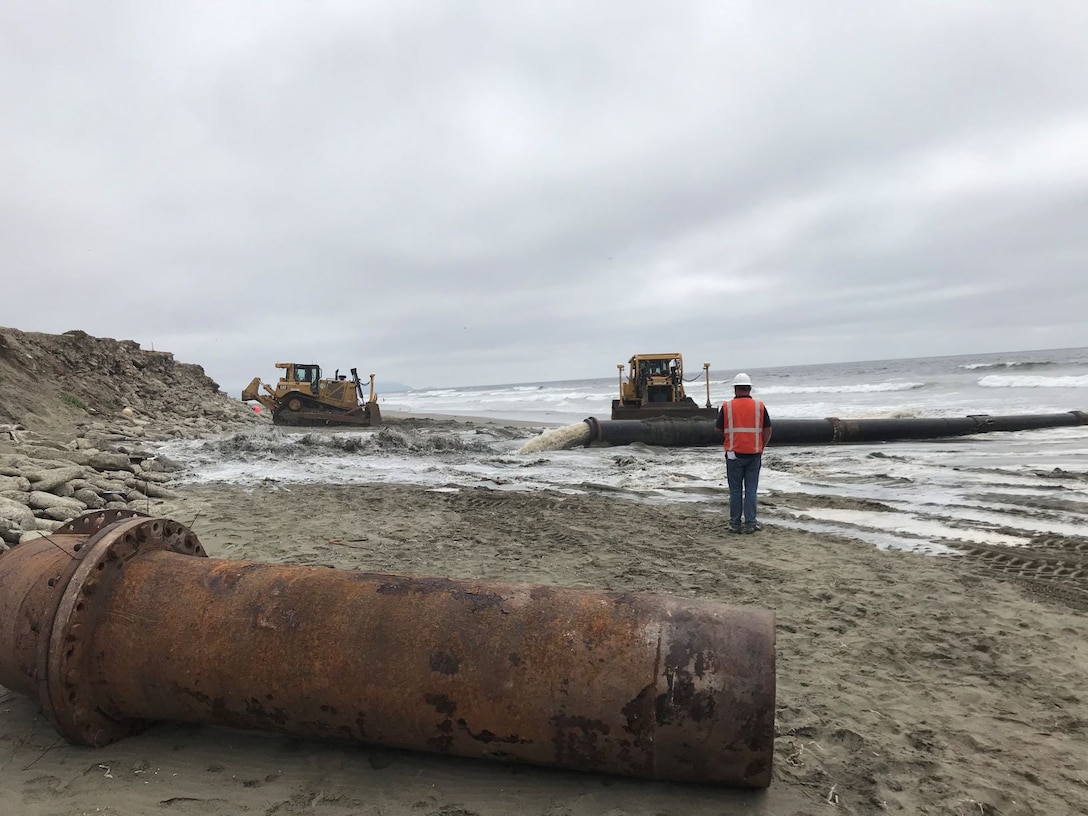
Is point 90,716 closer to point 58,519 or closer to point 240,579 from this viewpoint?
point 240,579

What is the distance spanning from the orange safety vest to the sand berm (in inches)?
35.1

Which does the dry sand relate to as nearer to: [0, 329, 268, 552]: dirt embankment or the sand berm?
the sand berm

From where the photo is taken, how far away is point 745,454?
6582mm

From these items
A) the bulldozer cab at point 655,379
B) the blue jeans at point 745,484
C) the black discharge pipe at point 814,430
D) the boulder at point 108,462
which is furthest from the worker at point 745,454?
the bulldozer cab at point 655,379

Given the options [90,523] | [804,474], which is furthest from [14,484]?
[804,474]

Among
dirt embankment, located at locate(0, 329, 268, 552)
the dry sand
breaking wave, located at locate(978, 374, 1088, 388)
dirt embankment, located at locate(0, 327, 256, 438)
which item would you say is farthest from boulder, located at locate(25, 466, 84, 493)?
breaking wave, located at locate(978, 374, 1088, 388)

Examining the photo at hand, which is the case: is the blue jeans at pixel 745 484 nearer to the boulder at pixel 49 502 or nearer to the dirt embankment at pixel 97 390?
the boulder at pixel 49 502

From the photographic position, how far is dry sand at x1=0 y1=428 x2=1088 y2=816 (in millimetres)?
2215

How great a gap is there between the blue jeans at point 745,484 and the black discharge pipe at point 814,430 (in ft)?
28.7

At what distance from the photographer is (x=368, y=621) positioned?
2.29 metres

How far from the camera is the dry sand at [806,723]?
A: 2.21m

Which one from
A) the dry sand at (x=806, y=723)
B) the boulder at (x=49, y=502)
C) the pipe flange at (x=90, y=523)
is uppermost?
the pipe flange at (x=90, y=523)

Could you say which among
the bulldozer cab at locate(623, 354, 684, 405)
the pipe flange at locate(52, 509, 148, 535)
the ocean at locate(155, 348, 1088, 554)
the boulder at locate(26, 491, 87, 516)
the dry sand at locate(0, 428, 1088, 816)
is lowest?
the dry sand at locate(0, 428, 1088, 816)

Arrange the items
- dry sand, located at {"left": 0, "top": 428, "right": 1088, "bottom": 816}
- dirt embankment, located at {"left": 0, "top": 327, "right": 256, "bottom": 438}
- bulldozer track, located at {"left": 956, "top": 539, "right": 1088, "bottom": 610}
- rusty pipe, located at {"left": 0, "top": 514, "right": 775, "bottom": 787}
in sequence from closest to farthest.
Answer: rusty pipe, located at {"left": 0, "top": 514, "right": 775, "bottom": 787} < dry sand, located at {"left": 0, "top": 428, "right": 1088, "bottom": 816} < bulldozer track, located at {"left": 956, "top": 539, "right": 1088, "bottom": 610} < dirt embankment, located at {"left": 0, "top": 327, "right": 256, "bottom": 438}
